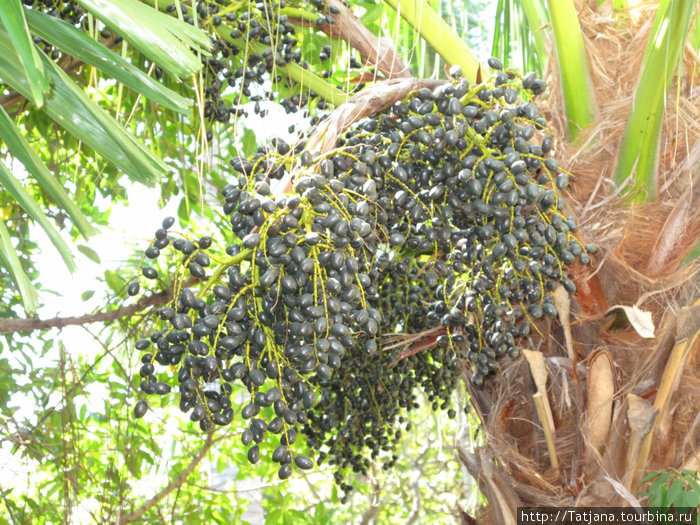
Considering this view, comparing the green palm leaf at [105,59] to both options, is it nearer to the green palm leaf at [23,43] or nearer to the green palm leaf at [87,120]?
the green palm leaf at [87,120]

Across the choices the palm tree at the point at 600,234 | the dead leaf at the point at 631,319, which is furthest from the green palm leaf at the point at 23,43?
the dead leaf at the point at 631,319

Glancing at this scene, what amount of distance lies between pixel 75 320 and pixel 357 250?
1456 mm

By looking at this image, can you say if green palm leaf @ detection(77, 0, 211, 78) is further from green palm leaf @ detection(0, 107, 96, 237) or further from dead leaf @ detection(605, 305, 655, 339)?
dead leaf @ detection(605, 305, 655, 339)

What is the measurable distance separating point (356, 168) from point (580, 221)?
0.77 metres

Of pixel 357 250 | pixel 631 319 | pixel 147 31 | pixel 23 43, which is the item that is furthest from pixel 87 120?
pixel 631 319

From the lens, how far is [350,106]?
1.53m

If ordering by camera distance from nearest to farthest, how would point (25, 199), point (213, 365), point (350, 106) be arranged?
point (25, 199) → point (213, 365) → point (350, 106)

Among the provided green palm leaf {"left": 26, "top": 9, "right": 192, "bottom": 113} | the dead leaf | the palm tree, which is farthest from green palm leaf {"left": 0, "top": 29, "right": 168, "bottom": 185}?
the dead leaf

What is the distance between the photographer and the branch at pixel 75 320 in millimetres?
2361

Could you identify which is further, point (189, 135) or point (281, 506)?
point (189, 135)

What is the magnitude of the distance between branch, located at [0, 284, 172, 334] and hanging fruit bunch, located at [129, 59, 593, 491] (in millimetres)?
935

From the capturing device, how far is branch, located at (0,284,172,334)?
7.75 feet

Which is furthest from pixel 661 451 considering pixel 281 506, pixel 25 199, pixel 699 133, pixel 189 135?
pixel 189 135

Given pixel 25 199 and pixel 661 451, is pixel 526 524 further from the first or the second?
pixel 25 199
